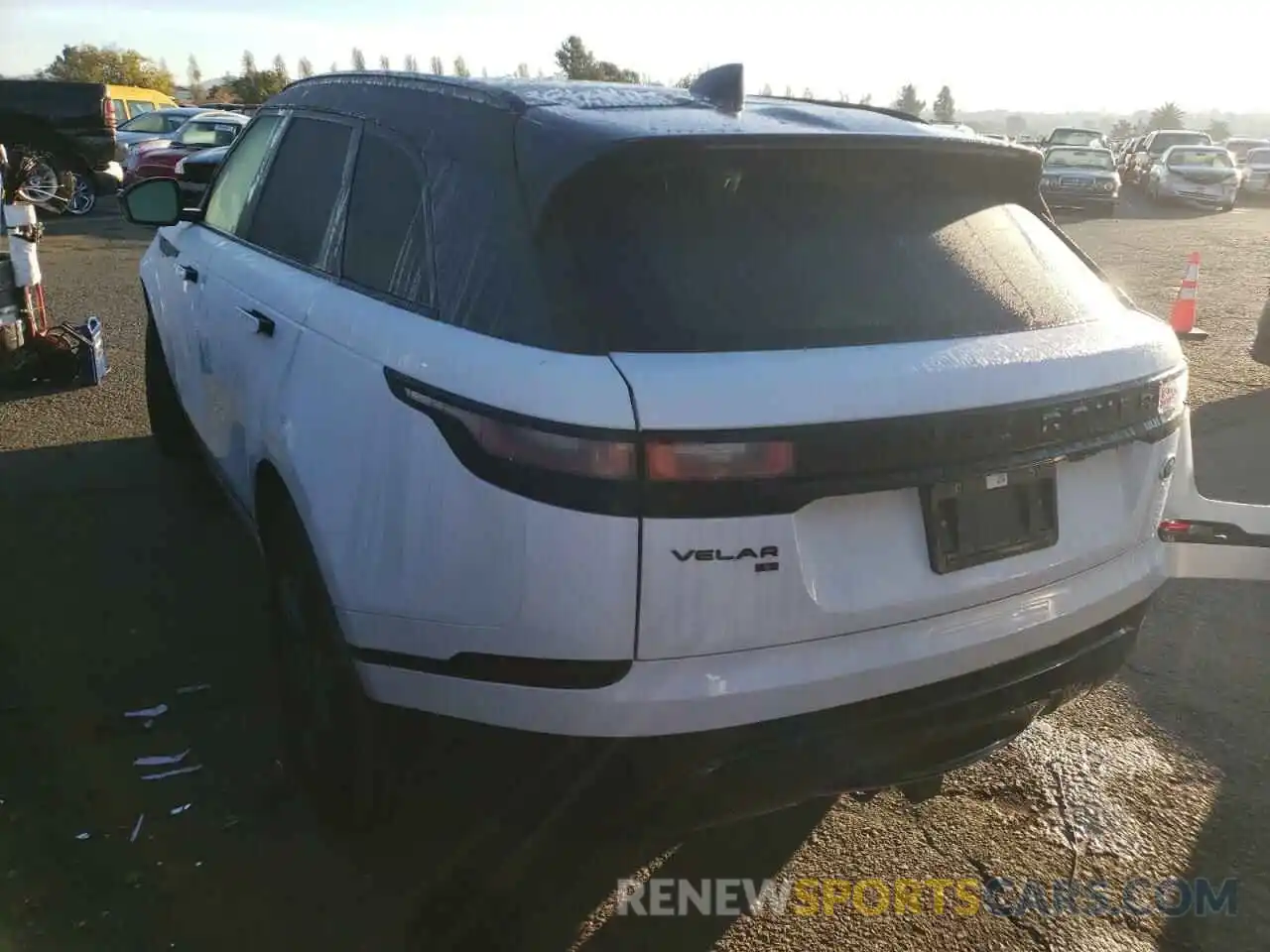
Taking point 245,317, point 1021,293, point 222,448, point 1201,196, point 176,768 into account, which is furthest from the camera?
point 1201,196

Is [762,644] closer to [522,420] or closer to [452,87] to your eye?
[522,420]

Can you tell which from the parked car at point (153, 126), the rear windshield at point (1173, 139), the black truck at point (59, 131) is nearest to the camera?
the black truck at point (59, 131)

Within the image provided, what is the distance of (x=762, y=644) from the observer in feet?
6.77

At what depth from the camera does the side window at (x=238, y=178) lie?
3.94m

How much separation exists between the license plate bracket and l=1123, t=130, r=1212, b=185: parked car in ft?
102

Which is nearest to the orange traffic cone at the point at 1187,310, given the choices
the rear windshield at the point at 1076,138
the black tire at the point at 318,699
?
the black tire at the point at 318,699

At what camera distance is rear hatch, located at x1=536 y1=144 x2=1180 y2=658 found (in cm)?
199

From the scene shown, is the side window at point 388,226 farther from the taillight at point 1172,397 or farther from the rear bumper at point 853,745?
the taillight at point 1172,397

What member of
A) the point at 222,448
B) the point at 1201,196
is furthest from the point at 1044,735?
the point at 1201,196

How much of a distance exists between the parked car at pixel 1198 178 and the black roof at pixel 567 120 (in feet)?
91.2

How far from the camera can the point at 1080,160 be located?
24.8m

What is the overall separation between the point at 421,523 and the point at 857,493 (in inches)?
33.0

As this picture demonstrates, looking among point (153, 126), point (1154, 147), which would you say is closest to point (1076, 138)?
point (1154, 147)

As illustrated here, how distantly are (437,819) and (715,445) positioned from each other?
155cm
